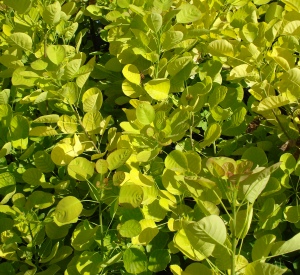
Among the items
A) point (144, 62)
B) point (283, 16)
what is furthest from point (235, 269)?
point (283, 16)

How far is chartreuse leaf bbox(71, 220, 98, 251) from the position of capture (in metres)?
0.98

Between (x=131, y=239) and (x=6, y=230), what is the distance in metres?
0.32

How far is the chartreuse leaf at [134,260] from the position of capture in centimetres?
97

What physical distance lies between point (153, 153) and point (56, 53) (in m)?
0.42

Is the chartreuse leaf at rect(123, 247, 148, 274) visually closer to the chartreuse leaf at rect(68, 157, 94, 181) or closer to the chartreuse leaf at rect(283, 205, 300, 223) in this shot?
the chartreuse leaf at rect(68, 157, 94, 181)

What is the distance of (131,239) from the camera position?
1.00 meters

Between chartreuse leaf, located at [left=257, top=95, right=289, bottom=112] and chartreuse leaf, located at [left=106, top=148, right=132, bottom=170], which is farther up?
chartreuse leaf, located at [left=257, top=95, right=289, bottom=112]

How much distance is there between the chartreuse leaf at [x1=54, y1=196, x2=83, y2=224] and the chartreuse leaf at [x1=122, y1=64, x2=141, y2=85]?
0.41 metres

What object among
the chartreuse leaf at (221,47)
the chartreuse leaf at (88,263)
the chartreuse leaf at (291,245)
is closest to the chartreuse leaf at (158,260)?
the chartreuse leaf at (88,263)

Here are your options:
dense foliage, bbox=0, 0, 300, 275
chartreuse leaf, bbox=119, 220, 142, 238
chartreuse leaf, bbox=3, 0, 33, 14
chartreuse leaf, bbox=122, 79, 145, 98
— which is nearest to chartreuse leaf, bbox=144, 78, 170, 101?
dense foliage, bbox=0, 0, 300, 275

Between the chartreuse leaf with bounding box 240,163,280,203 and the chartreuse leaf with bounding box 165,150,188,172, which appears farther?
the chartreuse leaf with bounding box 165,150,188,172

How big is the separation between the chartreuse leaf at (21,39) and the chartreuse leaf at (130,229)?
640mm

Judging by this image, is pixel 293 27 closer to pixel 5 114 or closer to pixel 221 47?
pixel 221 47

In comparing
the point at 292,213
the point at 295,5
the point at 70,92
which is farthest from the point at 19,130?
the point at 295,5
